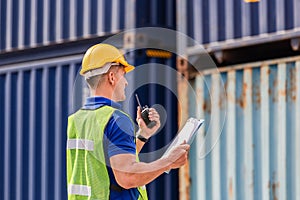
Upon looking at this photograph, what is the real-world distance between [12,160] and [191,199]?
2.78 meters

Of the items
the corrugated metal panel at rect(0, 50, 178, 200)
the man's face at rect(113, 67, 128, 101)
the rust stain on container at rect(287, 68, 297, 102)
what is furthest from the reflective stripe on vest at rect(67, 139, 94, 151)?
the corrugated metal panel at rect(0, 50, 178, 200)

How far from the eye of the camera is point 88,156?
4.89 metres

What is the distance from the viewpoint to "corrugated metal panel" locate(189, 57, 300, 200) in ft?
27.2

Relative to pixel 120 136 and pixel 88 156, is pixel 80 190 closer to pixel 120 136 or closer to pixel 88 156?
pixel 88 156

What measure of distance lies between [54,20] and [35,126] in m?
1.33

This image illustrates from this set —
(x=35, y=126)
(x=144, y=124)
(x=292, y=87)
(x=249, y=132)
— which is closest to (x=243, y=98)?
(x=249, y=132)

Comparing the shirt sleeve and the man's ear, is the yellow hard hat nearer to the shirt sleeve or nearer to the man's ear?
the man's ear

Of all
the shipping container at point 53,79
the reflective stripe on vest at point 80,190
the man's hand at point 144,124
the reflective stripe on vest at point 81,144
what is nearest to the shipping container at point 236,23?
the shipping container at point 53,79

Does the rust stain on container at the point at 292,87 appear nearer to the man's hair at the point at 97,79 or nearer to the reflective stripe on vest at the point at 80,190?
the man's hair at the point at 97,79

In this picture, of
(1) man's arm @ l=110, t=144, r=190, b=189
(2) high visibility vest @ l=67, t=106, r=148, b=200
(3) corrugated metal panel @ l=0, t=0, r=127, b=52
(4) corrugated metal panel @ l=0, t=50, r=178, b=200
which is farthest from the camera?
(3) corrugated metal panel @ l=0, t=0, r=127, b=52

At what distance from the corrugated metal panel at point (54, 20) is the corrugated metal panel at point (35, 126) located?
0.32 m

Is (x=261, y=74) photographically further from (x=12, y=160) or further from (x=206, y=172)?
(x=12, y=160)

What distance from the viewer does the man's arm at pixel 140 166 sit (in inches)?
185

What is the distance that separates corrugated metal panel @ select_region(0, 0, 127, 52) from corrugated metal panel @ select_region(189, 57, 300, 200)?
4.35ft
